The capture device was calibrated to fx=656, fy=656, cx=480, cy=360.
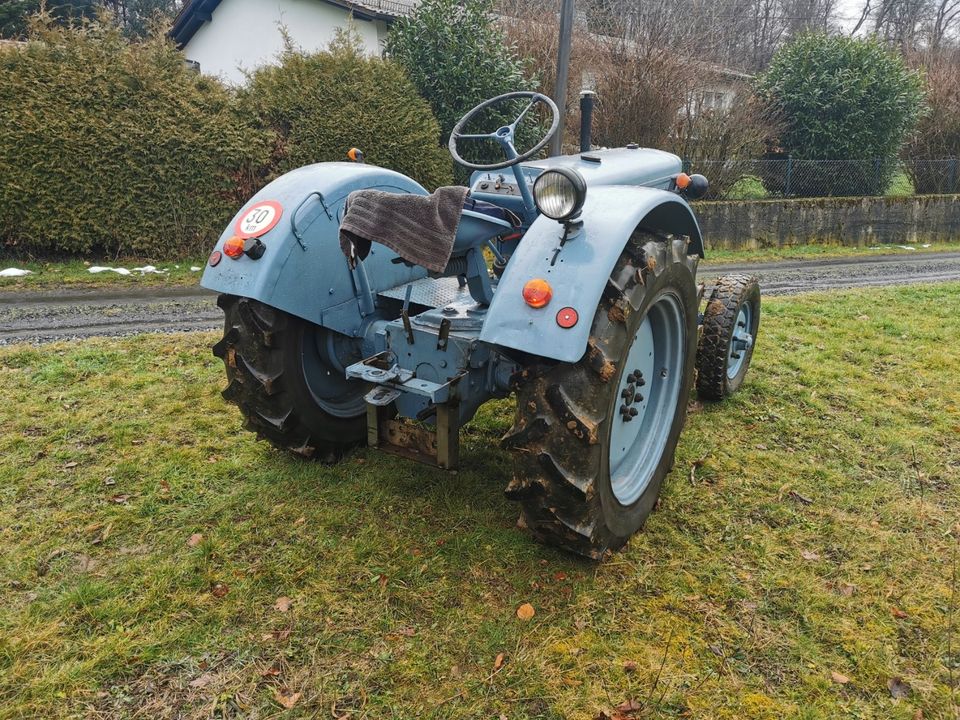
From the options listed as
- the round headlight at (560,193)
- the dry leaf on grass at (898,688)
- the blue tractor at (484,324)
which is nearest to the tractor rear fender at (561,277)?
the blue tractor at (484,324)

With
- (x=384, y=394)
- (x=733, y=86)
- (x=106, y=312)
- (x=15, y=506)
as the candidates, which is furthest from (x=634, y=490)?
(x=733, y=86)

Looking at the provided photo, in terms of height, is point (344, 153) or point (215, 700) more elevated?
point (344, 153)

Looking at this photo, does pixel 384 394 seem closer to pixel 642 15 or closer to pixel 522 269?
pixel 522 269

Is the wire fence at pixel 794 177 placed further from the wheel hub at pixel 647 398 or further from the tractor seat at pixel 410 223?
the tractor seat at pixel 410 223

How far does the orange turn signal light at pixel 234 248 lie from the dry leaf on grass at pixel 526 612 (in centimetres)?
176

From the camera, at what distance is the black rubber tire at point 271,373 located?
273cm

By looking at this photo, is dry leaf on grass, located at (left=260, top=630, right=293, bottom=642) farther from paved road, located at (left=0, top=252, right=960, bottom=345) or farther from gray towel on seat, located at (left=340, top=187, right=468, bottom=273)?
paved road, located at (left=0, top=252, right=960, bottom=345)

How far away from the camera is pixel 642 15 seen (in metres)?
15.4

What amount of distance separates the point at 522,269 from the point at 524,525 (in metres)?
0.91

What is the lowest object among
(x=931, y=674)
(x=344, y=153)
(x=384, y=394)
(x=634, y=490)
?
(x=931, y=674)

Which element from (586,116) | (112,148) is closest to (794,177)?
(586,116)

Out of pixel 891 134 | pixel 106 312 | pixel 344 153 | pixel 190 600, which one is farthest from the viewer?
pixel 891 134

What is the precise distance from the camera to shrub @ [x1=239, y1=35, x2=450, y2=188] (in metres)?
9.05

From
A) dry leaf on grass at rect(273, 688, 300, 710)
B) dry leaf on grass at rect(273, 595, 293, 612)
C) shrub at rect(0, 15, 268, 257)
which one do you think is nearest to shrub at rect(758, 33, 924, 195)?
shrub at rect(0, 15, 268, 257)
